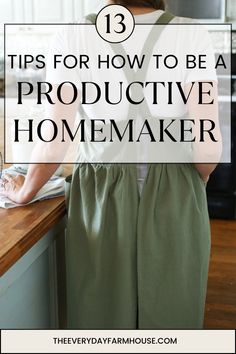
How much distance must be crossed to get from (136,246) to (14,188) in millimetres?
382

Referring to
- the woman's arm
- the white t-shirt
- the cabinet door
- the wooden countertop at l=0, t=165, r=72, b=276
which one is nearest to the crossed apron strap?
the white t-shirt

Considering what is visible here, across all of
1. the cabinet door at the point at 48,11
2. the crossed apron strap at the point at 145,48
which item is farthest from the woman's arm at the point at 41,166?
the cabinet door at the point at 48,11

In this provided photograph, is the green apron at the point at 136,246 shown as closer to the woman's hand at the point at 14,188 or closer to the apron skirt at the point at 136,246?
the apron skirt at the point at 136,246

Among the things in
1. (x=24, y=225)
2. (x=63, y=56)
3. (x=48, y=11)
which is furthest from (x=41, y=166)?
(x=48, y=11)

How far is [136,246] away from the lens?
4.22ft

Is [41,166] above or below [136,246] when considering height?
above

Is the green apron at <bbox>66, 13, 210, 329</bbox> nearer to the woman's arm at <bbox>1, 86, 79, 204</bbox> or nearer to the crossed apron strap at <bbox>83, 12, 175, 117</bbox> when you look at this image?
the woman's arm at <bbox>1, 86, 79, 204</bbox>

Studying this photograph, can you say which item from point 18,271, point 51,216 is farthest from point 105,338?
point 51,216

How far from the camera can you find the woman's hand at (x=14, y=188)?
136 cm

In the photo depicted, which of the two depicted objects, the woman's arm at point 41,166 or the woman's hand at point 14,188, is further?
the woman's hand at point 14,188

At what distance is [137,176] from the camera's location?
126 centimetres

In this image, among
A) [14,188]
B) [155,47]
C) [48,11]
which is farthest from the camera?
[48,11]

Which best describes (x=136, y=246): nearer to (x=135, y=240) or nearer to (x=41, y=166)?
(x=135, y=240)

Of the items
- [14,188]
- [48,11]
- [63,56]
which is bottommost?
[14,188]
